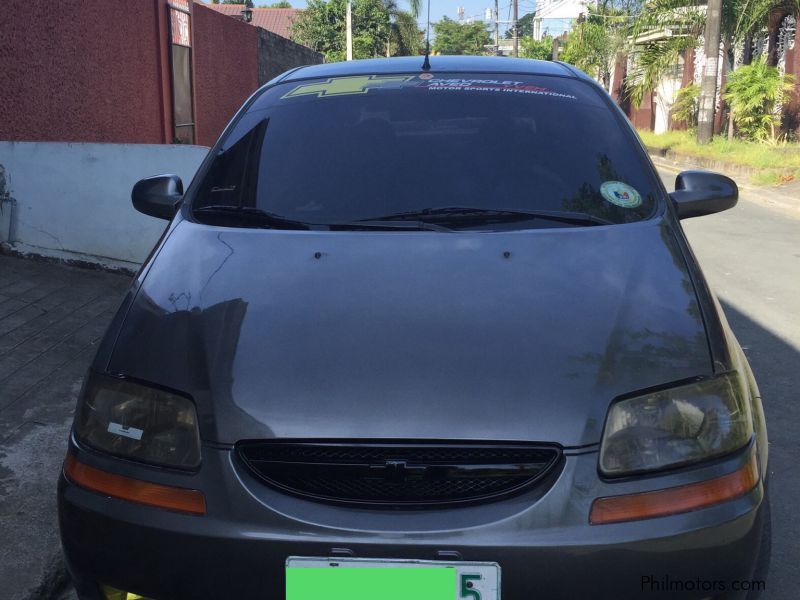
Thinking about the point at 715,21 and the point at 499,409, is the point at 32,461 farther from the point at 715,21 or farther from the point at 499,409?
the point at 715,21

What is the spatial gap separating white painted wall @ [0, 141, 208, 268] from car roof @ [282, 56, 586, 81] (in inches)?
106

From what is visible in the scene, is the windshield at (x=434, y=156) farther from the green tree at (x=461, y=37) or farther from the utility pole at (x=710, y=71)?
the green tree at (x=461, y=37)

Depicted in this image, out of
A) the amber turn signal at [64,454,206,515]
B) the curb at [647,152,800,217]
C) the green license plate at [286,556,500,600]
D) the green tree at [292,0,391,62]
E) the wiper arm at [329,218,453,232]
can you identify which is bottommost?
the curb at [647,152,800,217]

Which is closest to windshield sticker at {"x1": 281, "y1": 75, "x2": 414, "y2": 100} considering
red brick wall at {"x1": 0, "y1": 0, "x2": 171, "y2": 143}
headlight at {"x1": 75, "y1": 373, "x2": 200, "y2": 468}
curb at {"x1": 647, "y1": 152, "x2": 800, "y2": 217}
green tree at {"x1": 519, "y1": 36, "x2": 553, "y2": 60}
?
headlight at {"x1": 75, "y1": 373, "x2": 200, "y2": 468}

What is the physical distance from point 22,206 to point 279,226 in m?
4.15

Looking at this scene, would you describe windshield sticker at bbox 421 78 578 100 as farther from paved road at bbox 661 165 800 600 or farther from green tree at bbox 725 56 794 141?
green tree at bbox 725 56 794 141

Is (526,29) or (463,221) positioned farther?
(526,29)

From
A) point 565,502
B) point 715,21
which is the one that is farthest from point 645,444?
point 715,21

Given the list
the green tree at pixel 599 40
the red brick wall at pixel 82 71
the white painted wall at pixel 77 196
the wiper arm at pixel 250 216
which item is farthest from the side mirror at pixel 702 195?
the green tree at pixel 599 40

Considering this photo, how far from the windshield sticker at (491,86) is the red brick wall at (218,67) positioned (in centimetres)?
1195

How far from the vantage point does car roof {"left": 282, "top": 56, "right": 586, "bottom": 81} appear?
3447 millimetres

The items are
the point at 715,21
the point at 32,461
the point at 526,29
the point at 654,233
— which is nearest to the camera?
the point at 654,233

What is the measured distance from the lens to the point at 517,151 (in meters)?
2.97

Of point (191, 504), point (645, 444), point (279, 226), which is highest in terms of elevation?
point (279, 226)
